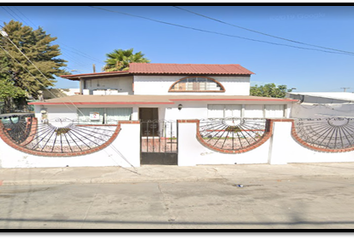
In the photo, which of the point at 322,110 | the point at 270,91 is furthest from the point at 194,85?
the point at 270,91

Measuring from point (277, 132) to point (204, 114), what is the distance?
20.8 feet

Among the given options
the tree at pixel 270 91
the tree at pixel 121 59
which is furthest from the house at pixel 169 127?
the tree at pixel 270 91

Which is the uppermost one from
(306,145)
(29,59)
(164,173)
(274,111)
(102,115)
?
(29,59)

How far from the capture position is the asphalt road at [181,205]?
328cm

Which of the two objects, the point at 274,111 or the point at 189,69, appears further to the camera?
the point at 189,69

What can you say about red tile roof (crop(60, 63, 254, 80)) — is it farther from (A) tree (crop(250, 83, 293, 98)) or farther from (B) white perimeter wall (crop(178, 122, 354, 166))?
(A) tree (crop(250, 83, 293, 98))

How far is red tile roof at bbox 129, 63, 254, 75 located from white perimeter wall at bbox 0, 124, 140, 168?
8773mm

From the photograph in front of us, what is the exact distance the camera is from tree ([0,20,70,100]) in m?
26.6

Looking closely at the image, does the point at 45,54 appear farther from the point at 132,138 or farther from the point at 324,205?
the point at 324,205

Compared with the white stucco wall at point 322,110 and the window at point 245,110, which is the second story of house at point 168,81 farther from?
the white stucco wall at point 322,110

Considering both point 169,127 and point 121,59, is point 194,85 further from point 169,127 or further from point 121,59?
point 121,59

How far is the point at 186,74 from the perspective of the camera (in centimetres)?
1445

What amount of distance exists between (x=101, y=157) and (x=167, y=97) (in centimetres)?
749

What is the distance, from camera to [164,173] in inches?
229
